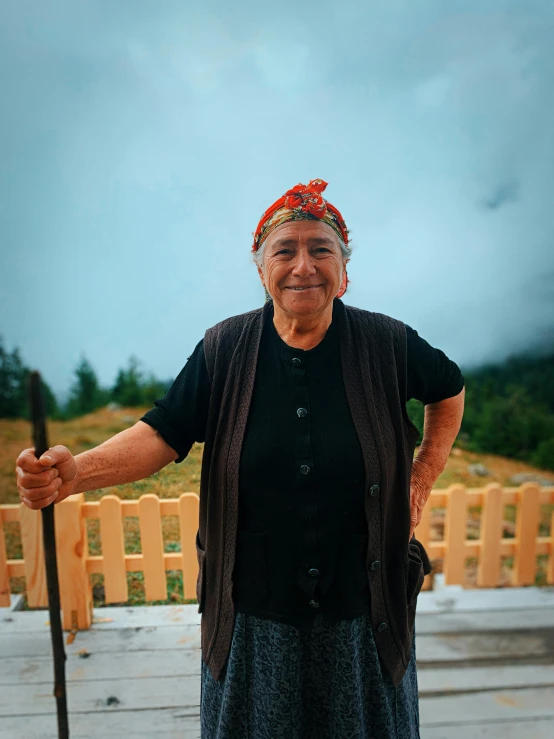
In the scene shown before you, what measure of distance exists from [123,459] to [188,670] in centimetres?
134

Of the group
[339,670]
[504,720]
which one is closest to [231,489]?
[339,670]

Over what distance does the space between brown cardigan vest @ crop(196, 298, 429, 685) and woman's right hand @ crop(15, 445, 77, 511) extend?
321mm

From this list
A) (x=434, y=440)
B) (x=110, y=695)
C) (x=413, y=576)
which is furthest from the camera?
(x=110, y=695)

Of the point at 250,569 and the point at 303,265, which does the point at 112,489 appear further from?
the point at 303,265

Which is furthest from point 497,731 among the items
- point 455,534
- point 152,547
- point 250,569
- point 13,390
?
point 13,390

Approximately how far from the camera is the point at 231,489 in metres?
0.94

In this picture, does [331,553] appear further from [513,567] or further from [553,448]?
[553,448]

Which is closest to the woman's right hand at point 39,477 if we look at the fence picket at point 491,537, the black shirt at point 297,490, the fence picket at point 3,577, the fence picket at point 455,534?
the black shirt at point 297,490

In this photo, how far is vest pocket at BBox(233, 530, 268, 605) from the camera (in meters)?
0.94

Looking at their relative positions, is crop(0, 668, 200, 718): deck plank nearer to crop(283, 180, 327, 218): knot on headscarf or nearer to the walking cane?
the walking cane

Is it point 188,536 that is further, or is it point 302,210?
point 188,536

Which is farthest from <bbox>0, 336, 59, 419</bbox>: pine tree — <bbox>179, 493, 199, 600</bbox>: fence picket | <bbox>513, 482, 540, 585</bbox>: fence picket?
<bbox>513, 482, 540, 585</bbox>: fence picket

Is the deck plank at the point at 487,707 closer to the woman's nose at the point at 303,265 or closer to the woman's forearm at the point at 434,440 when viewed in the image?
the woman's forearm at the point at 434,440

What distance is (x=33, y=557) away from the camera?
2033 millimetres
